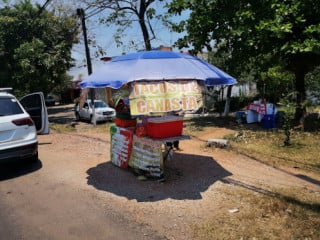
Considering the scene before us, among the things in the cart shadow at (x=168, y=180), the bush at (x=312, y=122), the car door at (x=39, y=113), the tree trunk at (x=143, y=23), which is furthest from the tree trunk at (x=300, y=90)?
the car door at (x=39, y=113)

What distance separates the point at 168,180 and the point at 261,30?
5.90 metres

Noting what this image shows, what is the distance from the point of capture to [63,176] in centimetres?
709

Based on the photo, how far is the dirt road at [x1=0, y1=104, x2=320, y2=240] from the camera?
4656mm

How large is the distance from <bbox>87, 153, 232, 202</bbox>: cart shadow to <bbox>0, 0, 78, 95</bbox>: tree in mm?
11064

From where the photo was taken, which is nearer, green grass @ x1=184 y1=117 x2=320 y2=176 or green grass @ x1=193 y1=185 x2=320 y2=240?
green grass @ x1=193 y1=185 x2=320 y2=240

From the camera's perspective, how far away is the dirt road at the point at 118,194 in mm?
4656

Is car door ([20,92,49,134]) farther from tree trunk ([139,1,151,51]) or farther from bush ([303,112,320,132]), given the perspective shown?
tree trunk ([139,1,151,51])

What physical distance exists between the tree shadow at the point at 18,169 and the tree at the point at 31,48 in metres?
9.59

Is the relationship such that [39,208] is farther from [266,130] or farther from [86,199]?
[266,130]

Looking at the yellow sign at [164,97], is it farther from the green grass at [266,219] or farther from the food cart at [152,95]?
the green grass at [266,219]

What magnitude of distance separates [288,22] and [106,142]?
21.1 ft

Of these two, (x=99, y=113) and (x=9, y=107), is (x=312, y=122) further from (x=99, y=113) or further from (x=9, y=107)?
(x=99, y=113)

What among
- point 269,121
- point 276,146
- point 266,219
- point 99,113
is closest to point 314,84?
point 269,121

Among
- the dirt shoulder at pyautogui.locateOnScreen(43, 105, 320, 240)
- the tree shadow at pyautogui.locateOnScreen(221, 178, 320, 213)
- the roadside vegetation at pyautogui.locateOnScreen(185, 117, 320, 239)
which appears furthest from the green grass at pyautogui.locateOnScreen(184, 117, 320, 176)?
the tree shadow at pyautogui.locateOnScreen(221, 178, 320, 213)
